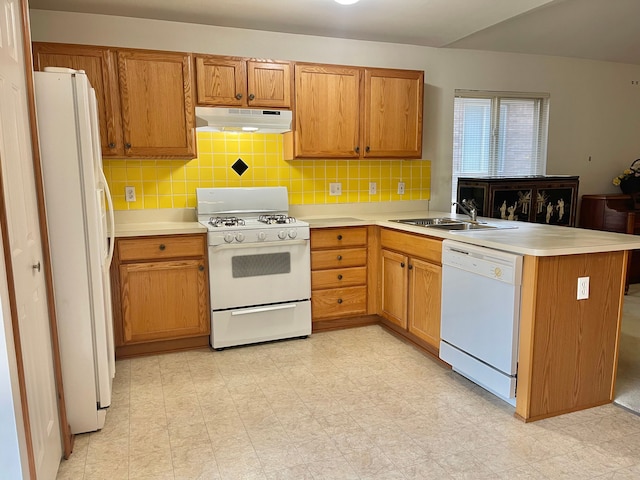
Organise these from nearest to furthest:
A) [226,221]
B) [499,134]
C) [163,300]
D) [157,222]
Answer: [163,300], [226,221], [157,222], [499,134]

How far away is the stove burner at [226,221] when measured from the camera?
3.34 meters

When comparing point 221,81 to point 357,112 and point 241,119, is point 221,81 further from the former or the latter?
point 357,112

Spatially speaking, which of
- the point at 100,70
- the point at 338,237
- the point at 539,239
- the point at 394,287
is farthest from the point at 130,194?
the point at 539,239

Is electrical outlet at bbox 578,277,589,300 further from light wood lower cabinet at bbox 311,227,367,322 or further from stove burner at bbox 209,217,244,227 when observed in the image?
stove burner at bbox 209,217,244,227

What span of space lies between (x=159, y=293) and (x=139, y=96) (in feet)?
4.37

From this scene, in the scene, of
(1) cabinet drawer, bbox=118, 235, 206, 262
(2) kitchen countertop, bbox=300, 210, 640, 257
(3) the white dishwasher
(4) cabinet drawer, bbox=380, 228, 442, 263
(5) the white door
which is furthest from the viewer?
(1) cabinet drawer, bbox=118, 235, 206, 262

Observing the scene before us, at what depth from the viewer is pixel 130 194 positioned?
11.6 ft

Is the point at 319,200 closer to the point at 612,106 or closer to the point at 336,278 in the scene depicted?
the point at 336,278

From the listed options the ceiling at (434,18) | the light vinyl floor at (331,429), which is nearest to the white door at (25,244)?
the light vinyl floor at (331,429)

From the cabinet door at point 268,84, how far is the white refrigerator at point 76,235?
4.50 ft

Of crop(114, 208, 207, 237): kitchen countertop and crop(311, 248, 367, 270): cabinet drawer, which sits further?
crop(311, 248, 367, 270): cabinet drawer

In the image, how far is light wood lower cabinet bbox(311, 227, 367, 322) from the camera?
141 inches

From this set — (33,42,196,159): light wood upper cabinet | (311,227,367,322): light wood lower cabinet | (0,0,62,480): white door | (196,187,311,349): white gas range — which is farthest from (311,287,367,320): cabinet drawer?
(0,0,62,480): white door

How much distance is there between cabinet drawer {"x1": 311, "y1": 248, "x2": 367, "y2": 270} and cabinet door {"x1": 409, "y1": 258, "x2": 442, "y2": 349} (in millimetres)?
528
